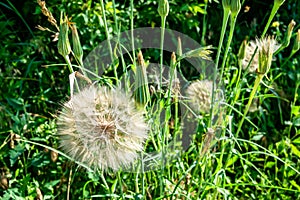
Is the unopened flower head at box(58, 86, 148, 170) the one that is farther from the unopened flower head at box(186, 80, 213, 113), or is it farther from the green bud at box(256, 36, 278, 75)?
the unopened flower head at box(186, 80, 213, 113)

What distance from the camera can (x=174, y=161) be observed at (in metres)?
1.70

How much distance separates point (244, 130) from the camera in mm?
2246

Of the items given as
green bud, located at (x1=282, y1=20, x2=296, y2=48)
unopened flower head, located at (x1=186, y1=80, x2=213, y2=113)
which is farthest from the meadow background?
green bud, located at (x1=282, y1=20, x2=296, y2=48)

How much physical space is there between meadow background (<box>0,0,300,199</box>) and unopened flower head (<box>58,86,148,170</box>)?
18 cm

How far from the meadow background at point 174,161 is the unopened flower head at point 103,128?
7.0 inches

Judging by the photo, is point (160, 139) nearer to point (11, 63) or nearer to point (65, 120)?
point (65, 120)

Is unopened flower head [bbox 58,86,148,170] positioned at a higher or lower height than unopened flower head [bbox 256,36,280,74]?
lower

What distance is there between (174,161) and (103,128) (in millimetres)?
559

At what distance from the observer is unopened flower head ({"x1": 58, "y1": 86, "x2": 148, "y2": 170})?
46.4 inches

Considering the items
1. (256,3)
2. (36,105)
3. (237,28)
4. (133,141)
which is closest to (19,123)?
(36,105)

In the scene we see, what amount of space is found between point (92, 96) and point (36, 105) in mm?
1060

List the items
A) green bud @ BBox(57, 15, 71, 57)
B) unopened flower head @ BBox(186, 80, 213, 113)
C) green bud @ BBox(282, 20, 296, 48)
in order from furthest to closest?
unopened flower head @ BBox(186, 80, 213, 113)
green bud @ BBox(282, 20, 296, 48)
green bud @ BBox(57, 15, 71, 57)

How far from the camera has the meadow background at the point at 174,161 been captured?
1.59m

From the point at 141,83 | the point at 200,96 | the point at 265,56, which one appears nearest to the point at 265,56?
the point at 265,56
